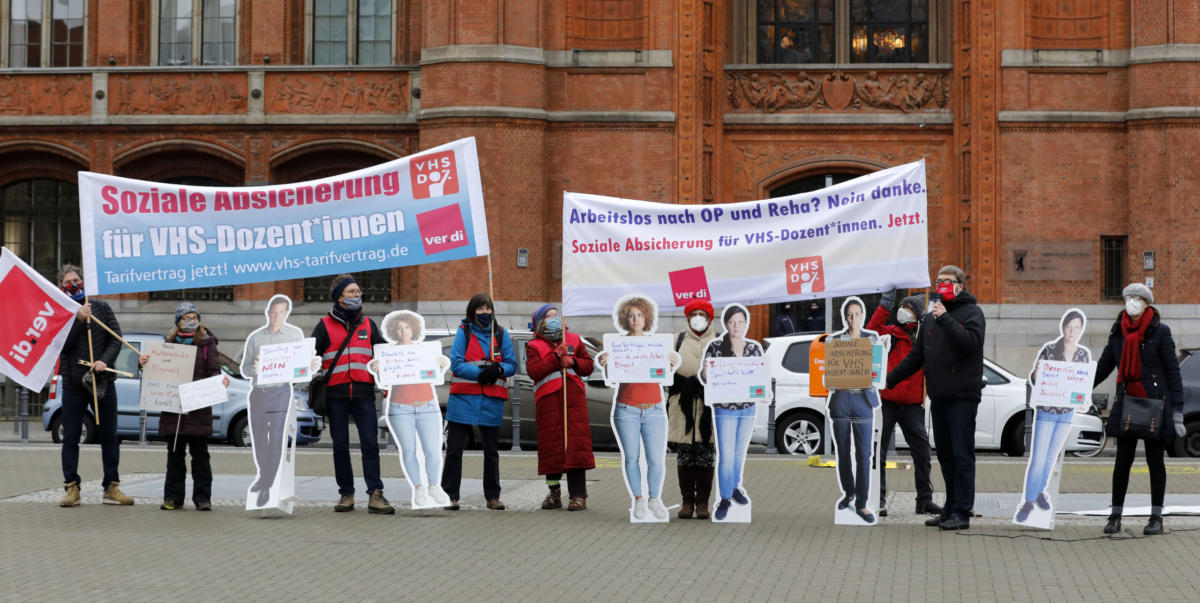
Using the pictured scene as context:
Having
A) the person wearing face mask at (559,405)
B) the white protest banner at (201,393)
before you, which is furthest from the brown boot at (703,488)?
the white protest banner at (201,393)

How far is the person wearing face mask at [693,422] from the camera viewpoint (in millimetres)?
13461

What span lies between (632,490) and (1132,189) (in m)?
18.6

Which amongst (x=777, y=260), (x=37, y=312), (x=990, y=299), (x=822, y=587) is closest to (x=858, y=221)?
(x=777, y=260)

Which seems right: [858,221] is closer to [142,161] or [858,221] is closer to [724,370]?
[724,370]

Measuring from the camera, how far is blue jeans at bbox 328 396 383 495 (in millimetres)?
13711

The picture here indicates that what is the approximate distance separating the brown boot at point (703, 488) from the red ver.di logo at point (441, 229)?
9.29 ft

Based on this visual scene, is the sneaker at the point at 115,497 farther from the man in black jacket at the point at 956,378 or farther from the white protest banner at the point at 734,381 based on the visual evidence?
the man in black jacket at the point at 956,378

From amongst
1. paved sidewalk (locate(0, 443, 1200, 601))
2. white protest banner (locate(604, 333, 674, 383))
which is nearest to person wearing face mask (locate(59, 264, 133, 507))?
paved sidewalk (locate(0, 443, 1200, 601))

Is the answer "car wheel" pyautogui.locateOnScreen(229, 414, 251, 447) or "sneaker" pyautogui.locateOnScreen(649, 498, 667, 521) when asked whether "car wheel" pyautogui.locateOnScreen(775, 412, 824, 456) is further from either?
"sneaker" pyautogui.locateOnScreen(649, 498, 667, 521)

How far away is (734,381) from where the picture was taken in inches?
523

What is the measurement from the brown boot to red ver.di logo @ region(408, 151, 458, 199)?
3225mm

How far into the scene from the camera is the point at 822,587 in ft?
32.7

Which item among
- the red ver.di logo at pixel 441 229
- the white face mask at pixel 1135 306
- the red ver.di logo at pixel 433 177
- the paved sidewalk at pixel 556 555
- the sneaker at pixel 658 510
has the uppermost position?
the red ver.di logo at pixel 433 177

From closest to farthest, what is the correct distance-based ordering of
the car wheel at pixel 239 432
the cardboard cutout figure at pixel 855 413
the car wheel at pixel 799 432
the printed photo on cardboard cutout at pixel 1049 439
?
the printed photo on cardboard cutout at pixel 1049 439 < the cardboard cutout figure at pixel 855 413 < the car wheel at pixel 799 432 < the car wheel at pixel 239 432
